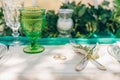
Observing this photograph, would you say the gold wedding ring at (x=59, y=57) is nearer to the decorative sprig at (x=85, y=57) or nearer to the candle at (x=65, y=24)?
the decorative sprig at (x=85, y=57)

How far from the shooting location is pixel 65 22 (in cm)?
105

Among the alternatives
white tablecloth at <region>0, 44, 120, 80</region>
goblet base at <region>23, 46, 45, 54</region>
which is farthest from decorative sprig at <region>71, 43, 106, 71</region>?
goblet base at <region>23, 46, 45, 54</region>

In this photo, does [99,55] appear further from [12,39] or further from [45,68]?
[12,39]

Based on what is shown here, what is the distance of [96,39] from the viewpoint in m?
1.04


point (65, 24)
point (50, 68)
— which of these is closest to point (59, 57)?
point (50, 68)

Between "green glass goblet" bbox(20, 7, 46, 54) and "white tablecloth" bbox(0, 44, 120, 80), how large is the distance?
0.04 meters

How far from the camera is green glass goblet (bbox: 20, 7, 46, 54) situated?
93cm

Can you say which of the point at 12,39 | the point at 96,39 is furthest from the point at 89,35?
the point at 12,39

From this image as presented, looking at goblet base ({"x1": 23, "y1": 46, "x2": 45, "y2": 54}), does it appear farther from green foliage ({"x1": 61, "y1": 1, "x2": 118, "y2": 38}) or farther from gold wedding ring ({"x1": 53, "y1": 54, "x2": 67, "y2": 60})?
green foliage ({"x1": 61, "y1": 1, "x2": 118, "y2": 38})

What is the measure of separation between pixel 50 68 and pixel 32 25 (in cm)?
19

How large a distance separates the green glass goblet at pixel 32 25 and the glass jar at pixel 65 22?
12cm

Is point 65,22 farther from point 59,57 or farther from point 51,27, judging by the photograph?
point 59,57

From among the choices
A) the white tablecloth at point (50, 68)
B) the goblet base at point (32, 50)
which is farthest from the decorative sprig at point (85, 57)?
the goblet base at point (32, 50)

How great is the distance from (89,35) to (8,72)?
1.36 ft
